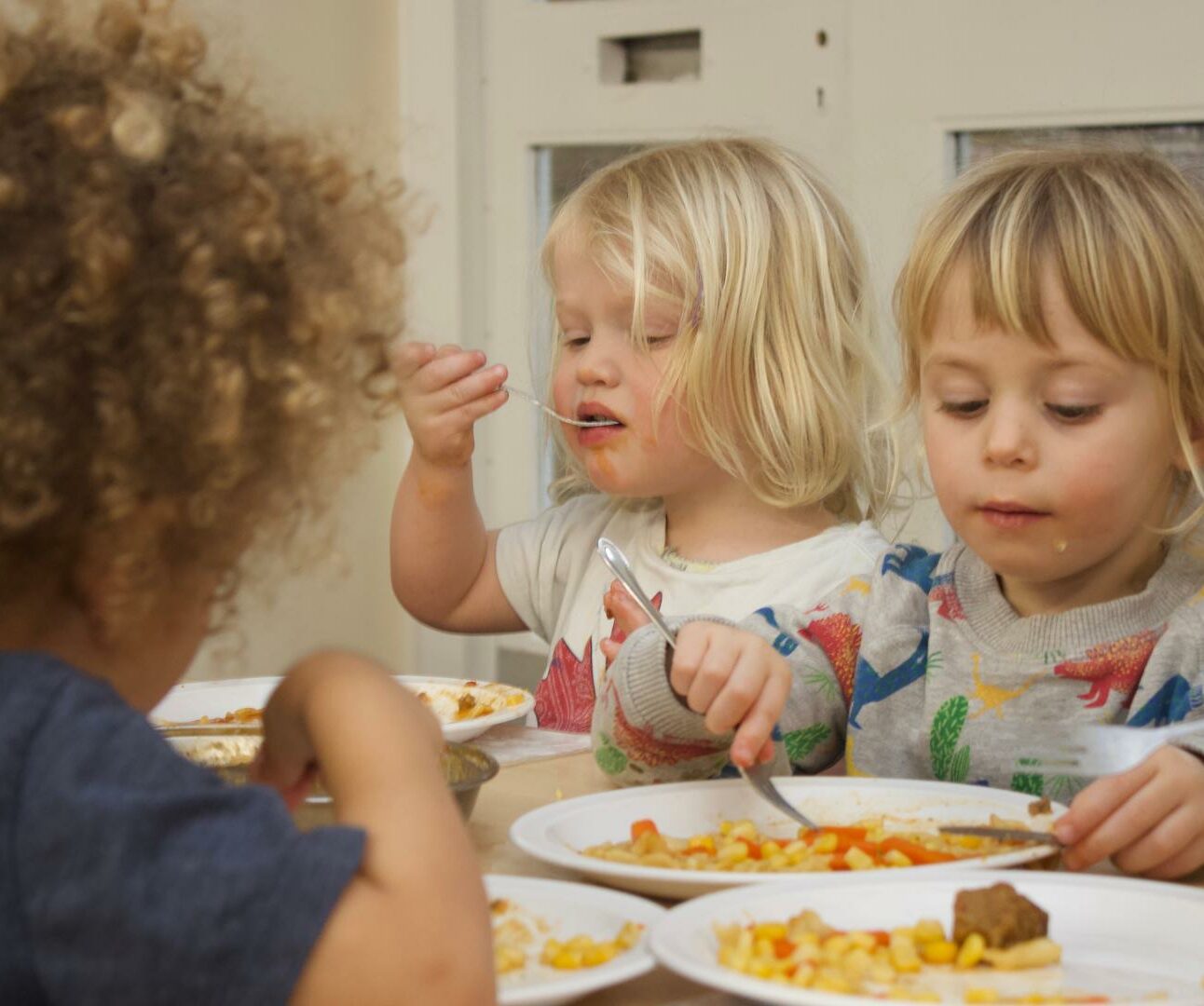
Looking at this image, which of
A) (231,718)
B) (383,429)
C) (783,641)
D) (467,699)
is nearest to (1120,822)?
(783,641)

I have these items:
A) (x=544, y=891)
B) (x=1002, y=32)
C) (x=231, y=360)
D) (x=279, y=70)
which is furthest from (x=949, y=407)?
(x=279, y=70)

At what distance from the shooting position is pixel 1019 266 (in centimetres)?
114

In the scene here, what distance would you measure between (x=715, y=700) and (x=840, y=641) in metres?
0.28

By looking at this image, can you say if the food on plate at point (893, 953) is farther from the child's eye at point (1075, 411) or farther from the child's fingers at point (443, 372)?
the child's fingers at point (443, 372)

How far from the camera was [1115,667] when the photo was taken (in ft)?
3.76

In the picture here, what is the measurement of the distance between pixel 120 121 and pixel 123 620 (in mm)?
200

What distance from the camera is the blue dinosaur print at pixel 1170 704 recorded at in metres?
1.09

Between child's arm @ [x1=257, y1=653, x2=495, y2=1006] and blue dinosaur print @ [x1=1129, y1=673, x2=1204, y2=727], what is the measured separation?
58 cm

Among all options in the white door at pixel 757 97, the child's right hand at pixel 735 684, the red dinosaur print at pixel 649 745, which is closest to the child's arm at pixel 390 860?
the child's right hand at pixel 735 684

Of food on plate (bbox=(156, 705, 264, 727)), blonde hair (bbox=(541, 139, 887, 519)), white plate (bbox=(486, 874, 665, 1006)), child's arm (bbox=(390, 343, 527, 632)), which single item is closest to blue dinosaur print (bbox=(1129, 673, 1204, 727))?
white plate (bbox=(486, 874, 665, 1006))

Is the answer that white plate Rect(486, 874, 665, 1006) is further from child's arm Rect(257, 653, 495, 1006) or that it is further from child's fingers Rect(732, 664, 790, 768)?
child's fingers Rect(732, 664, 790, 768)

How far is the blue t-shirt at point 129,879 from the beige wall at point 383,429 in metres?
1.80

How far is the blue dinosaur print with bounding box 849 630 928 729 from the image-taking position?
4.10 feet

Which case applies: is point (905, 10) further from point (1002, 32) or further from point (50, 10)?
point (50, 10)
